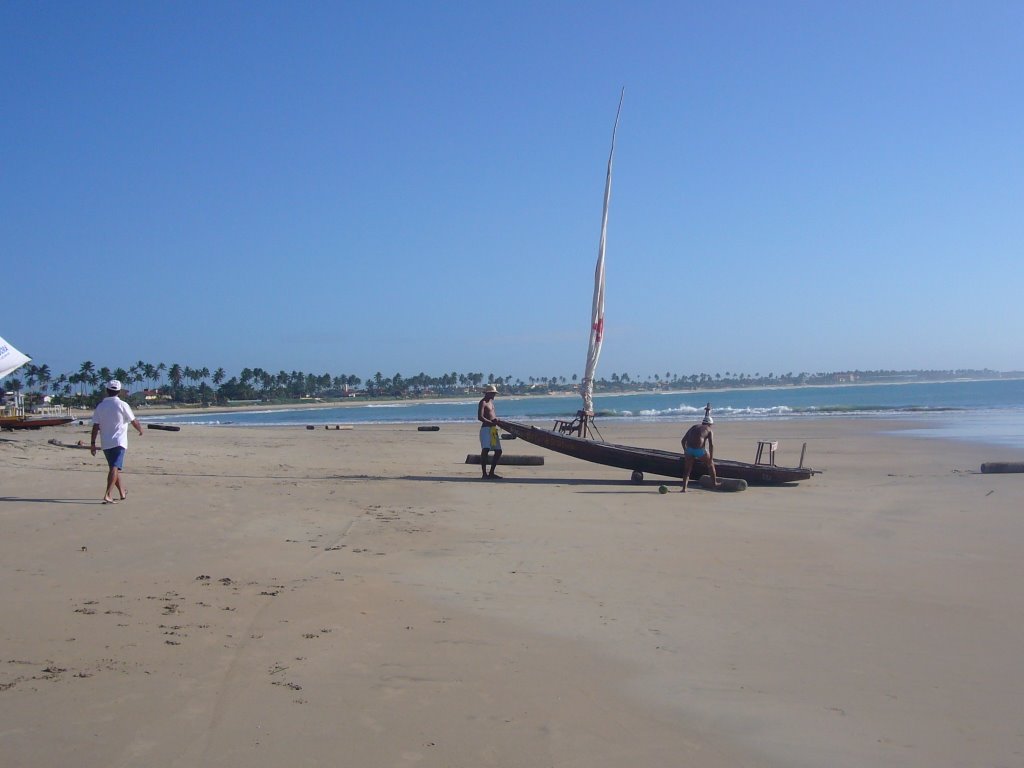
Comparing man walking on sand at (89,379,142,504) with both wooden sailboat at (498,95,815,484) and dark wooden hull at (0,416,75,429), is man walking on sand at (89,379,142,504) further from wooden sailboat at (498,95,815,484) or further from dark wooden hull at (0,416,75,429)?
dark wooden hull at (0,416,75,429)

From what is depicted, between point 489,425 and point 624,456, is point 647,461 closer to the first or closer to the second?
point 624,456

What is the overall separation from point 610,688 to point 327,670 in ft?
4.90

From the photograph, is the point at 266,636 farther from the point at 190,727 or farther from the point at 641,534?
the point at 641,534

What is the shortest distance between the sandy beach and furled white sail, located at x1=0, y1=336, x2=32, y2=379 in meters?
15.5

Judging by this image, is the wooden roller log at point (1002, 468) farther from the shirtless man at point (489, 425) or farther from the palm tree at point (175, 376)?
the palm tree at point (175, 376)

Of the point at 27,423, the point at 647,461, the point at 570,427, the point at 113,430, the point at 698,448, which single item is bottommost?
the point at 27,423

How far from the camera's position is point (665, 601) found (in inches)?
230

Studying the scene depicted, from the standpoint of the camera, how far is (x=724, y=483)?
12555 millimetres

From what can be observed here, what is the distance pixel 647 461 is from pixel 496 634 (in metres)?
8.68

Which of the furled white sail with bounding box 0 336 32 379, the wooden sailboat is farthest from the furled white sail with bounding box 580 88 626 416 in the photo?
the furled white sail with bounding box 0 336 32 379

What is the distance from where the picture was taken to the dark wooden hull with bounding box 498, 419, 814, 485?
43.0 feet

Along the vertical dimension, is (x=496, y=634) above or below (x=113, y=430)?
below

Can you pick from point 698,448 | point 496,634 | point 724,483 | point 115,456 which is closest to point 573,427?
point 698,448

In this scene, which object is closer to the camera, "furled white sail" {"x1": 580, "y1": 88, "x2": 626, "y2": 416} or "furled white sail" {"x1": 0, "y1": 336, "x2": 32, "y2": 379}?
"furled white sail" {"x1": 580, "y1": 88, "x2": 626, "y2": 416}
